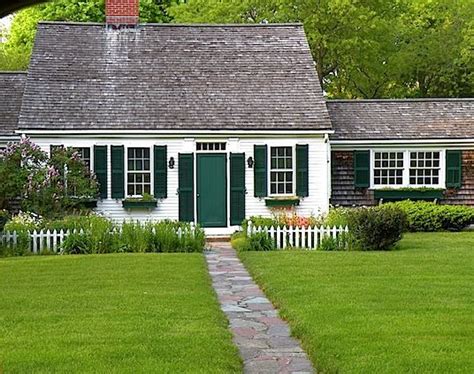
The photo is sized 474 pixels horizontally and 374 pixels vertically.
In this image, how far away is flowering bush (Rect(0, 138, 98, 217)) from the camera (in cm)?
2114

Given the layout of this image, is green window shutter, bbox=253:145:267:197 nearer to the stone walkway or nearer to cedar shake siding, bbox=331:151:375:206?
cedar shake siding, bbox=331:151:375:206

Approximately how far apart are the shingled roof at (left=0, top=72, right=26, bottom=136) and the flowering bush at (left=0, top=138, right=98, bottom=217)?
214 centimetres

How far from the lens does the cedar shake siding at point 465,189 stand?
84.2ft

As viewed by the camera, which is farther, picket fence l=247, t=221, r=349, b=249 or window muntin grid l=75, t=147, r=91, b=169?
window muntin grid l=75, t=147, r=91, b=169

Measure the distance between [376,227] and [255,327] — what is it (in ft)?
29.3

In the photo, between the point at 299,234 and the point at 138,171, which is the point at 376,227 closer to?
the point at 299,234

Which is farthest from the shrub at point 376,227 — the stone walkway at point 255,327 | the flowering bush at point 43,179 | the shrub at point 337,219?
the flowering bush at point 43,179

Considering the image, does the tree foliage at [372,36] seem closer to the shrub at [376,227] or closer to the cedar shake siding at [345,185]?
the cedar shake siding at [345,185]

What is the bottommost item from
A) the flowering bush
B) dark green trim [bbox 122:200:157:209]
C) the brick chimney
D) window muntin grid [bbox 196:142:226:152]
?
dark green trim [bbox 122:200:157:209]

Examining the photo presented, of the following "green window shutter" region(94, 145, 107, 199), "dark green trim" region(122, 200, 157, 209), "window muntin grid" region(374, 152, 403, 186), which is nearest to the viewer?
"dark green trim" region(122, 200, 157, 209)

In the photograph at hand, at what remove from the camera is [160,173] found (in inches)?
918

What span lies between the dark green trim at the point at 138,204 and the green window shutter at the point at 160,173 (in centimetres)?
27

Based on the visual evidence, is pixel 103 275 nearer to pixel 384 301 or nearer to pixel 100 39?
pixel 384 301

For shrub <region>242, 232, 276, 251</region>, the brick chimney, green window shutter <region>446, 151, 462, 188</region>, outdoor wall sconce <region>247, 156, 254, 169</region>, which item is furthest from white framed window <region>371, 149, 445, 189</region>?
the brick chimney
